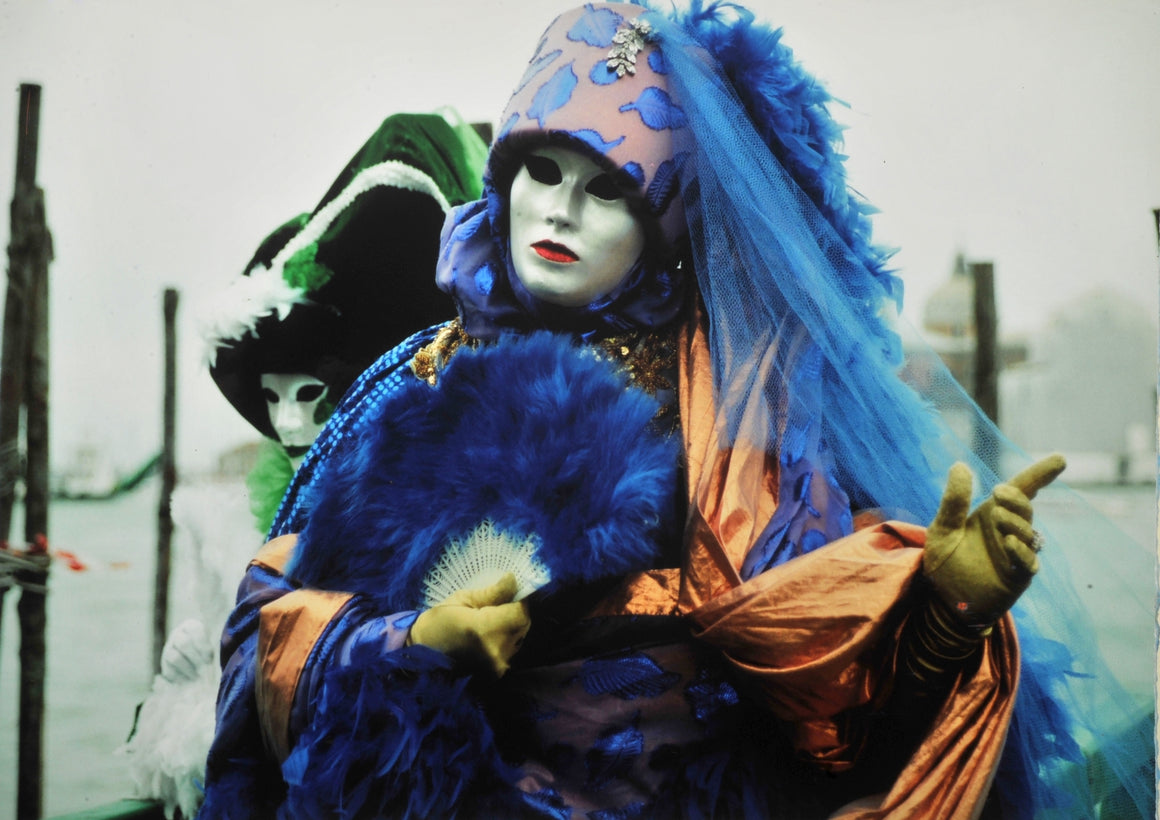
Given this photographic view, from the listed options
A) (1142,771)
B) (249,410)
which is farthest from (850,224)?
(249,410)

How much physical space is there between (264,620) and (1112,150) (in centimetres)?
128

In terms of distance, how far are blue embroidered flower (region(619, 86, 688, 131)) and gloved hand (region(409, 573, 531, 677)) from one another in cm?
57

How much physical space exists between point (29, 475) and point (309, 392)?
0.52m

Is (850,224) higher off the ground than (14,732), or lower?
higher

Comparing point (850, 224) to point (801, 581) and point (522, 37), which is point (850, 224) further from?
point (522, 37)

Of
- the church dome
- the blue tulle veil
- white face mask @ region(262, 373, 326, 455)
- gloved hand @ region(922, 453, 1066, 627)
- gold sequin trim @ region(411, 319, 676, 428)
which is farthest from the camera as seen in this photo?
white face mask @ region(262, 373, 326, 455)

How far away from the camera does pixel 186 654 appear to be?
5.64 feet

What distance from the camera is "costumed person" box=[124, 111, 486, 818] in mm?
1658

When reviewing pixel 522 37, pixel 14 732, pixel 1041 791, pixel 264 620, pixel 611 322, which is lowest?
pixel 14 732

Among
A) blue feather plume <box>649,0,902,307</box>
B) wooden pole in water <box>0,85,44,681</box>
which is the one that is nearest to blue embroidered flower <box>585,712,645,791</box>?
blue feather plume <box>649,0,902,307</box>

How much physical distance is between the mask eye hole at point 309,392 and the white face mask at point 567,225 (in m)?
0.69

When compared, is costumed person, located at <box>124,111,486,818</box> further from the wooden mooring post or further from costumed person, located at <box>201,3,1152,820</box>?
costumed person, located at <box>201,3,1152,820</box>

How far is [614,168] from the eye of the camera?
1160 mm

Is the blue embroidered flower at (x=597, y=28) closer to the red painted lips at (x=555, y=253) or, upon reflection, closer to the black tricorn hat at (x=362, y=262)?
the red painted lips at (x=555, y=253)
